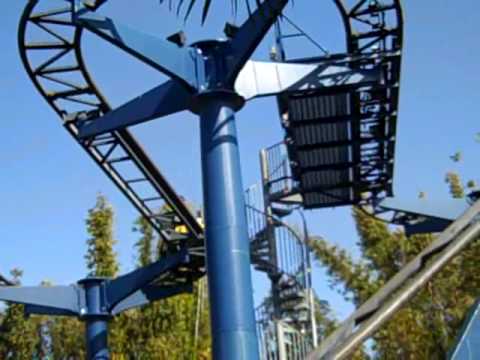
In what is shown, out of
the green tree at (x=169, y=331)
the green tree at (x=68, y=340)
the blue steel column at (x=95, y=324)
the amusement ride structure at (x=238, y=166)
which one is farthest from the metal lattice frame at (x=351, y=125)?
the green tree at (x=68, y=340)

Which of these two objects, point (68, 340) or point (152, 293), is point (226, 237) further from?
point (68, 340)

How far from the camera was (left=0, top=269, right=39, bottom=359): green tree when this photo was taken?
104 feet

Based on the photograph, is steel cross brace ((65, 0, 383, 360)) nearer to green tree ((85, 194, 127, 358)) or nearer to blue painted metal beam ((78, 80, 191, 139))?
blue painted metal beam ((78, 80, 191, 139))

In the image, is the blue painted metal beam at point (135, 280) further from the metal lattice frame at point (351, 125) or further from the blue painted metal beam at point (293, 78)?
the blue painted metal beam at point (293, 78)

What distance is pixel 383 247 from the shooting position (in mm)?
24906

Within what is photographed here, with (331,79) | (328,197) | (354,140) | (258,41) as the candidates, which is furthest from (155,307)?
(258,41)

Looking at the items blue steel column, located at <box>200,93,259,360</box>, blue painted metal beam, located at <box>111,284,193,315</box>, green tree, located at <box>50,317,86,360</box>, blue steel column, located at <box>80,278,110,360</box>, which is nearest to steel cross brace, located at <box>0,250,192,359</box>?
blue steel column, located at <box>80,278,110,360</box>

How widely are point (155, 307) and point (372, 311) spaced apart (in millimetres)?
23813

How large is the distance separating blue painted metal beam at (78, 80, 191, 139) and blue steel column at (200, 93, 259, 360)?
2.29ft

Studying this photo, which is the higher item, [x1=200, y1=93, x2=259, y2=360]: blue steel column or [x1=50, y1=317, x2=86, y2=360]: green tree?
[x1=50, y1=317, x2=86, y2=360]: green tree

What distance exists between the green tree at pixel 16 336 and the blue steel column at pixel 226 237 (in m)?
24.1

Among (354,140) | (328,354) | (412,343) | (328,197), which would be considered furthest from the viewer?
(412,343)

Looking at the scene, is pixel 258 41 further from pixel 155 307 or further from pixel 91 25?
pixel 155 307

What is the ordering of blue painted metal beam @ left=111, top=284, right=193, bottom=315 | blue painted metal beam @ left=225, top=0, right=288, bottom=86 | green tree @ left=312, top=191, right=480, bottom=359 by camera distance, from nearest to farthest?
1. blue painted metal beam @ left=225, top=0, right=288, bottom=86
2. blue painted metal beam @ left=111, top=284, right=193, bottom=315
3. green tree @ left=312, top=191, right=480, bottom=359
